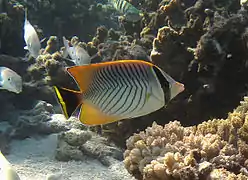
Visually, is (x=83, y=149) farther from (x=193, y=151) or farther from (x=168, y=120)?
(x=193, y=151)

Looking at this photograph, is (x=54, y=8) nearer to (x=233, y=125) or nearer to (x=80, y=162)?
(x=80, y=162)

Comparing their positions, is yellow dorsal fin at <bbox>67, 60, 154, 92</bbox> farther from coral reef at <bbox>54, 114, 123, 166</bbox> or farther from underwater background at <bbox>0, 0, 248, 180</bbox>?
coral reef at <bbox>54, 114, 123, 166</bbox>

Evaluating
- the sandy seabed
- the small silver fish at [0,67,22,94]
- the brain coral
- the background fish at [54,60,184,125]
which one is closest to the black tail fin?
the background fish at [54,60,184,125]

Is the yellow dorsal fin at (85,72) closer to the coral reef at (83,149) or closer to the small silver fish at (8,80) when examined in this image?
the coral reef at (83,149)

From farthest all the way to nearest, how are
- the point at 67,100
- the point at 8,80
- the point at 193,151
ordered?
1. the point at 8,80
2. the point at 193,151
3. the point at 67,100

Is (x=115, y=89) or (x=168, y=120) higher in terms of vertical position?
(x=115, y=89)

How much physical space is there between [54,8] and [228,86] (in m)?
8.47

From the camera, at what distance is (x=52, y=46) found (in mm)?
7938

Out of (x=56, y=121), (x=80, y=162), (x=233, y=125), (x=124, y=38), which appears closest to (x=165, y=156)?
(x=233, y=125)

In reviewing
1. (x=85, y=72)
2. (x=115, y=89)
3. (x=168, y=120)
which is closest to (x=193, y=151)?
(x=115, y=89)

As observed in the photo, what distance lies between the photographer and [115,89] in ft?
6.82

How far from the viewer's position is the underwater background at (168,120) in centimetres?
320

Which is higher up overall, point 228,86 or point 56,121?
point 228,86

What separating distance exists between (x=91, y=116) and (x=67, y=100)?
198 millimetres
